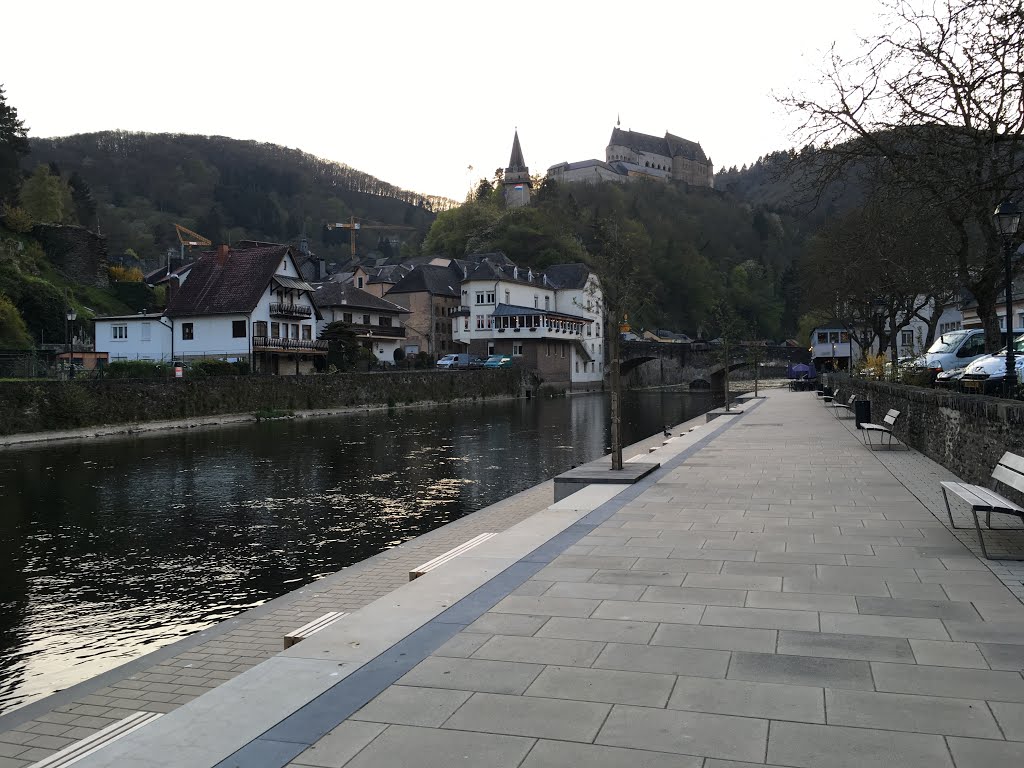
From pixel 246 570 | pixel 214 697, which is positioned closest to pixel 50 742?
pixel 214 697

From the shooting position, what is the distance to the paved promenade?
4121 mm

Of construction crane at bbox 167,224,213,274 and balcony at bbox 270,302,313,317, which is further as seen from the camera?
construction crane at bbox 167,224,213,274

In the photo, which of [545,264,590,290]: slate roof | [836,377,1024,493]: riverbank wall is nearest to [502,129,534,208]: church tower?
[545,264,590,290]: slate roof

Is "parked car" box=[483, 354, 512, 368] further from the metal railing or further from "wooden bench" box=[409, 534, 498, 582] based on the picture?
"wooden bench" box=[409, 534, 498, 582]

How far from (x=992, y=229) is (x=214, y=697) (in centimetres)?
1979

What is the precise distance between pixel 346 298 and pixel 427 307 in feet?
50.7

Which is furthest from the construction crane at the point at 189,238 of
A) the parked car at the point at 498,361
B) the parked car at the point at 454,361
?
the parked car at the point at 498,361

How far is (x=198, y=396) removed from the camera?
43.4 meters

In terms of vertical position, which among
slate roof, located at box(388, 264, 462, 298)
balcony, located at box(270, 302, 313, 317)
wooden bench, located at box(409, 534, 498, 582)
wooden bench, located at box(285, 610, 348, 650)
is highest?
slate roof, located at box(388, 264, 462, 298)

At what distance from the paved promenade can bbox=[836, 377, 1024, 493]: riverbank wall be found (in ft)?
9.55

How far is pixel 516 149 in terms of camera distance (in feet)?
547

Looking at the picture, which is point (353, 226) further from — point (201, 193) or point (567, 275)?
point (567, 275)

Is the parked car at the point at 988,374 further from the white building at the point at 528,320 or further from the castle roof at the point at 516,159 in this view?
the castle roof at the point at 516,159

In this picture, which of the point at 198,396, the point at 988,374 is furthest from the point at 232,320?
the point at 988,374
